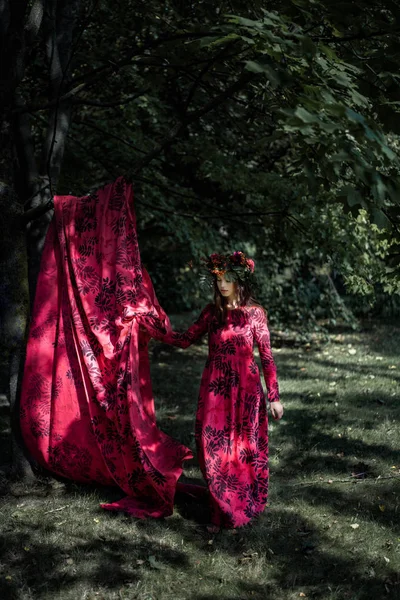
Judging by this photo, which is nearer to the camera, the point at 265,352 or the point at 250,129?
the point at 265,352

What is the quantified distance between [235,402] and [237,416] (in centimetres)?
10

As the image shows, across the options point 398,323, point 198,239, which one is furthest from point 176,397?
point 398,323

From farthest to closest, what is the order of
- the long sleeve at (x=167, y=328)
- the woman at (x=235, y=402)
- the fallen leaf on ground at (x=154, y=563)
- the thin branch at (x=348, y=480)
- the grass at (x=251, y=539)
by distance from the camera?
1. the thin branch at (x=348, y=480)
2. the long sleeve at (x=167, y=328)
3. the woman at (x=235, y=402)
4. the fallen leaf on ground at (x=154, y=563)
5. the grass at (x=251, y=539)

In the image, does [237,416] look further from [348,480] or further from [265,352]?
[348,480]

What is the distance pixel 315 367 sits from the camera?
8883 millimetres

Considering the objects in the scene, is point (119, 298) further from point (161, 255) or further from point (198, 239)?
point (161, 255)

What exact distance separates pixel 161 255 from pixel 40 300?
536 centimetres

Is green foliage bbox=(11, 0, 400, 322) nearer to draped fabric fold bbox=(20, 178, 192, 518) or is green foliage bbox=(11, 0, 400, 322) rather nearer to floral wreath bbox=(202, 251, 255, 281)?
draped fabric fold bbox=(20, 178, 192, 518)

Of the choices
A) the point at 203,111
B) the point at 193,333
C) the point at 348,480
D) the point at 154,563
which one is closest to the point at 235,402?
the point at 193,333

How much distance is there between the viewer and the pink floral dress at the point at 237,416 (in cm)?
419

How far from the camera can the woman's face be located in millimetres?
4247

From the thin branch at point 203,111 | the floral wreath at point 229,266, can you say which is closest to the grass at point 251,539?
the floral wreath at point 229,266

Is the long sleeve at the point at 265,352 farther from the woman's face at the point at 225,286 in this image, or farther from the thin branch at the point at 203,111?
the thin branch at the point at 203,111

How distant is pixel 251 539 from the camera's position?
4.00 meters
